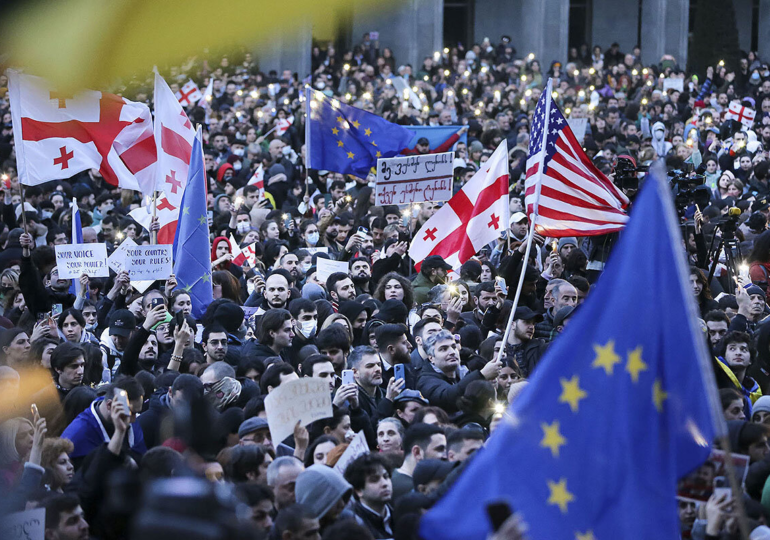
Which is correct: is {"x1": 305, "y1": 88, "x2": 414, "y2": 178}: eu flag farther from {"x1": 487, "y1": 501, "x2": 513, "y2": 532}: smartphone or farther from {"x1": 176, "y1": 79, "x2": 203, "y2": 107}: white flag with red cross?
{"x1": 487, "y1": 501, "x2": 513, "y2": 532}: smartphone

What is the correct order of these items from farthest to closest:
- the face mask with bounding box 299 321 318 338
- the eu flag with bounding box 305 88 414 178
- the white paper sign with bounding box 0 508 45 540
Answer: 1. the eu flag with bounding box 305 88 414 178
2. the face mask with bounding box 299 321 318 338
3. the white paper sign with bounding box 0 508 45 540

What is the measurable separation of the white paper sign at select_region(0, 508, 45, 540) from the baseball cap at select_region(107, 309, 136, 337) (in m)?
3.78

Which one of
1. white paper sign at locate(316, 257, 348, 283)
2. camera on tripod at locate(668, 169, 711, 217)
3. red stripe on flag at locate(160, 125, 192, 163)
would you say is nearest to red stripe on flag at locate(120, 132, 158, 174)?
red stripe on flag at locate(160, 125, 192, 163)

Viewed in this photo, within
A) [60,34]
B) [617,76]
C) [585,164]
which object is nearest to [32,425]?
[60,34]

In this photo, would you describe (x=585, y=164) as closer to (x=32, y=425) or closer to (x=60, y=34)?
(x=32, y=425)

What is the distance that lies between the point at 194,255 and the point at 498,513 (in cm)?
641

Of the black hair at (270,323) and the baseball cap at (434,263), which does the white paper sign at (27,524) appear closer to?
the black hair at (270,323)

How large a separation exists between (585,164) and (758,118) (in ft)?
50.9

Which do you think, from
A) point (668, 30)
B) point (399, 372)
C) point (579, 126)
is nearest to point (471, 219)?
point (399, 372)

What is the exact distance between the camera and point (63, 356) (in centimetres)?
646

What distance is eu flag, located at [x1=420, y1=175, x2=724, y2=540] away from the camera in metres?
3.21

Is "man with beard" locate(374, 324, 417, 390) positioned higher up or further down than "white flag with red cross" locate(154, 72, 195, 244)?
further down

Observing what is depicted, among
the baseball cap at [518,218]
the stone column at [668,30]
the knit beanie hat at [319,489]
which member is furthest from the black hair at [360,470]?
the stone column at [668,30]

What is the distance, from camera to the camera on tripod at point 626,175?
9.34 metres
